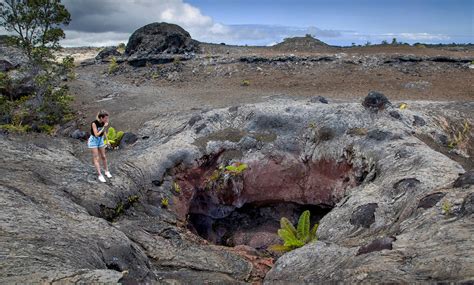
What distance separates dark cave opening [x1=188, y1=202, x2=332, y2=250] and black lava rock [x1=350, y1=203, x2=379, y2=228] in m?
5.73

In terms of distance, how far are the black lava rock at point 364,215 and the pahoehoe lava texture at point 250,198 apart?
3 cm

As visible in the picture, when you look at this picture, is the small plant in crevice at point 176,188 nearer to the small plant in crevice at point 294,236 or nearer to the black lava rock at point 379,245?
the small plant in crevice at point 294,236

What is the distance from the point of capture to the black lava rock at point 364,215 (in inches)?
456

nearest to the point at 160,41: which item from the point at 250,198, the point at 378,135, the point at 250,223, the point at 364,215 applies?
the point at 250,198

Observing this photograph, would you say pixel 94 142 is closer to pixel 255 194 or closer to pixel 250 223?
pixel 255 194

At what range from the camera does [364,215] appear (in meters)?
11.8

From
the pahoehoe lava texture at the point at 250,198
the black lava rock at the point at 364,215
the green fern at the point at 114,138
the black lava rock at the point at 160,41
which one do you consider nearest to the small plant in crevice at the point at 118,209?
the pahoehoe lava texture at the point at 250,198

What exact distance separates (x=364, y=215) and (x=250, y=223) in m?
7.77

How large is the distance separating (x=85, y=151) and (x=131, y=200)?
5.62 m

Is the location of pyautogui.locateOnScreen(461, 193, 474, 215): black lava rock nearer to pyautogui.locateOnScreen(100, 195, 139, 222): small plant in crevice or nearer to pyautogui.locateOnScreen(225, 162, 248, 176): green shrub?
pyautogui.locateOnScreen(100, 195, 139, 222): small plant in crevice

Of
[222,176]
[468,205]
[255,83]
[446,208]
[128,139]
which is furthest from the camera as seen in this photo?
[255,83]

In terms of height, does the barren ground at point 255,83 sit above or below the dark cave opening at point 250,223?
above

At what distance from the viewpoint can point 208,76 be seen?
35.6m

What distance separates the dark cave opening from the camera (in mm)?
17688
